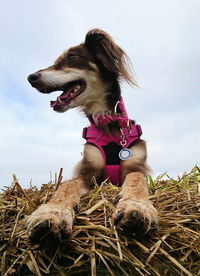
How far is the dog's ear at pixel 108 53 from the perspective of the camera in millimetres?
4719

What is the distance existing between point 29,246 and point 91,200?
29.5 inches

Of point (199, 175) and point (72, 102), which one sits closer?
point (199, 175)

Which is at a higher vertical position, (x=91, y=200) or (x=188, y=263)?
(x=91, y=200)

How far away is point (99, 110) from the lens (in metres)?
4.66

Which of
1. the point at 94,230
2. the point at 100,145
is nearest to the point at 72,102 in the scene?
the point at 100,145

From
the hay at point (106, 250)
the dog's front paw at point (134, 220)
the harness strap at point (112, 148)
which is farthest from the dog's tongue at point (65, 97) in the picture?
the dog's front paw at point (134, 220)

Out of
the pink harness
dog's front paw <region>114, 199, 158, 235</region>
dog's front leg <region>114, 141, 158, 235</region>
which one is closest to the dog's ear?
the pink harness

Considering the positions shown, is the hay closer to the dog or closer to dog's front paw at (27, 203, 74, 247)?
dog's front paw at (27, 203, 74, 247)

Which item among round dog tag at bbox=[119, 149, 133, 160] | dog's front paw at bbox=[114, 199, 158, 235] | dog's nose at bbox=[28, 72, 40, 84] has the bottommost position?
dog's front paw at bbox=[114, 199, 158, 235]

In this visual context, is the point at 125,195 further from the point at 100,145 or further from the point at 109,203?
the point at 100,145

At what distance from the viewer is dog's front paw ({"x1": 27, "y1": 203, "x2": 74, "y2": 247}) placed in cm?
205

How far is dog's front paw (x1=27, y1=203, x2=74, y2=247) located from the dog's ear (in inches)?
111

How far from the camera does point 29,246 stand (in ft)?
7.09

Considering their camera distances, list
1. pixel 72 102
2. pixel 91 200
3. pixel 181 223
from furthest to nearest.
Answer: pixel 72 102 < pixel 91 200 < pixel 181 223
